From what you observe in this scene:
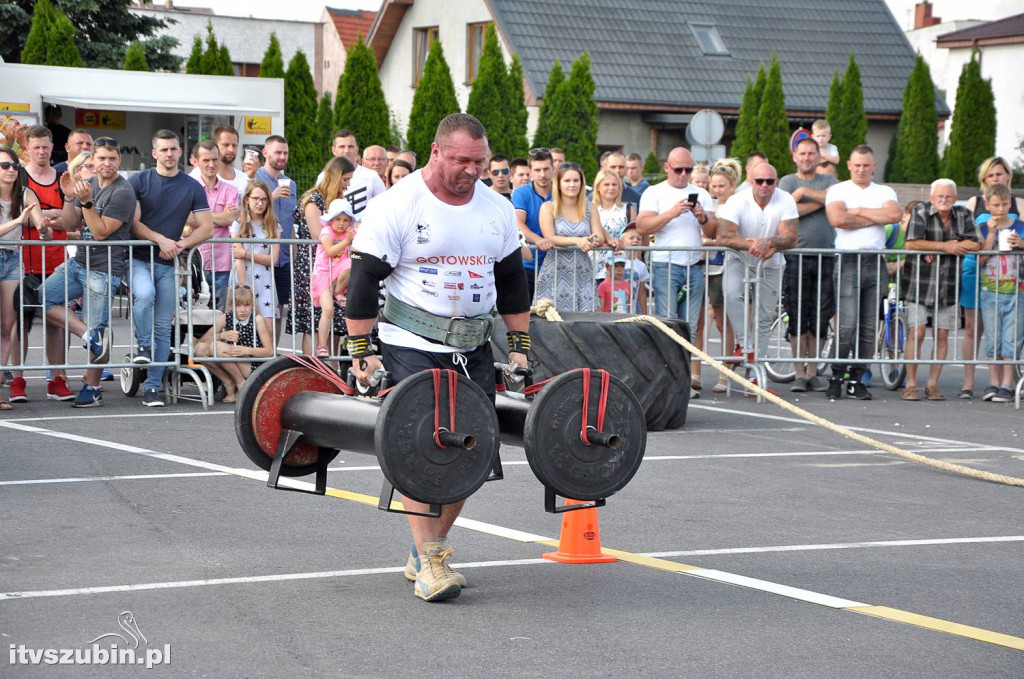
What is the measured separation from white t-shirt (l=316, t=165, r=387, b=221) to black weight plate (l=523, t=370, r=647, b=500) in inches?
271

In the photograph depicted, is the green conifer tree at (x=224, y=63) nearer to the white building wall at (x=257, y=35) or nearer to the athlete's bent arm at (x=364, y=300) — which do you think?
the white building wall at (x=257, y=35)

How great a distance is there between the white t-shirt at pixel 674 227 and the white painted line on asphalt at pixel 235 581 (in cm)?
676

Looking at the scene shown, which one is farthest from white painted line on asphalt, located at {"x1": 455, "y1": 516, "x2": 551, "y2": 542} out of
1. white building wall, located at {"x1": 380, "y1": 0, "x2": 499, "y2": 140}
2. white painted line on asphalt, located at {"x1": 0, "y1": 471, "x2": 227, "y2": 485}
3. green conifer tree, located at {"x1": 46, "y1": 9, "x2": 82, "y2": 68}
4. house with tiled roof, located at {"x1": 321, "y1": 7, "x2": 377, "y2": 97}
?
house with tiled roof, located at {"x1": 321, "y1": 7, "x2": 377, "y2": 97}

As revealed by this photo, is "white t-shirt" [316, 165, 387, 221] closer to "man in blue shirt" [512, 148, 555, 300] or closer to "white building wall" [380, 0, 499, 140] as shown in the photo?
"man in blue shirt" [512, 148, 555, 300]

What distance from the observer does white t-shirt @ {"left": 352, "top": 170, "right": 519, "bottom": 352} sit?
6.26m

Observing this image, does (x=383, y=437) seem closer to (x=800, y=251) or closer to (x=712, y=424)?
(x=712, y=424)

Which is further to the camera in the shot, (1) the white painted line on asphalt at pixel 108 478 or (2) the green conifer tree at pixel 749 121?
(2) the green conifer tree at pixel 749 121

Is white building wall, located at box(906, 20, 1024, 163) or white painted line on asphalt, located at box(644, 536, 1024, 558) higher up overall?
white building wall, located at box(906, 20, 1024, 163)

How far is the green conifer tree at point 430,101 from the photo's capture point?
35.5m

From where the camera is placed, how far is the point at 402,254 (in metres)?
6.33

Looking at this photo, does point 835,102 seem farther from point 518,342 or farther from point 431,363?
point 431,363

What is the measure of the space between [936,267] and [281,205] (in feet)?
19.8

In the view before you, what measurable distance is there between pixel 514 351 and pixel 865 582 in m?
1.89

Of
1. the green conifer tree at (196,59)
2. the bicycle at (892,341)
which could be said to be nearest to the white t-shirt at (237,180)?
the bicycle at (892,341)
